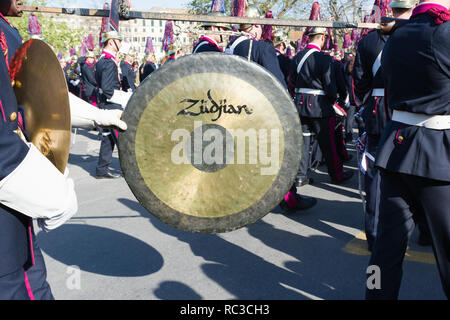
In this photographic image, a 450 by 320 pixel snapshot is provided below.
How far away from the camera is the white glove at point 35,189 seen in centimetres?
152

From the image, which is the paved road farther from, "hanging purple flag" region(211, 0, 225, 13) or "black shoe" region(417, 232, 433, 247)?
"hanging purple flag" region(211, 0, 225, 13)

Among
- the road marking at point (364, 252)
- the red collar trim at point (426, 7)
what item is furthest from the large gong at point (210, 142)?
the road marking at point (364, 252)

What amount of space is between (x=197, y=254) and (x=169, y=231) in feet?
2.21

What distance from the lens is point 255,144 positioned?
215cm

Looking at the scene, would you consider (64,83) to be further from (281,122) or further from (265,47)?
(265,47)

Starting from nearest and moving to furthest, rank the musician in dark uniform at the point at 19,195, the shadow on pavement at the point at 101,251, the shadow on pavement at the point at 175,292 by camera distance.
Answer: the musician in dark uniform at the point at 19,195 → the shadow on pavement at the point at 175,292 → the shadow on pavement at the point at 101,251

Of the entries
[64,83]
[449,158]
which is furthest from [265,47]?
[64,83]

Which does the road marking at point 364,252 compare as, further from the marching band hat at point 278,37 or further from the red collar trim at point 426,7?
the marching band hat at point 278,37

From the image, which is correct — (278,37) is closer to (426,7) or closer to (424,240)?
(424,240)

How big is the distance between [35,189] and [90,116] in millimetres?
600

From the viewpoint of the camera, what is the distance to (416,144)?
7.30ft

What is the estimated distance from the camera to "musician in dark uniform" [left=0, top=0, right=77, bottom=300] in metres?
1.51

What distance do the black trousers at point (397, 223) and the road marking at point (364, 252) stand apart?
1267mm

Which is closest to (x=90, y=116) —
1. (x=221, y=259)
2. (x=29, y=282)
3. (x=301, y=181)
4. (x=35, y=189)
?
(x=35, y=189)
